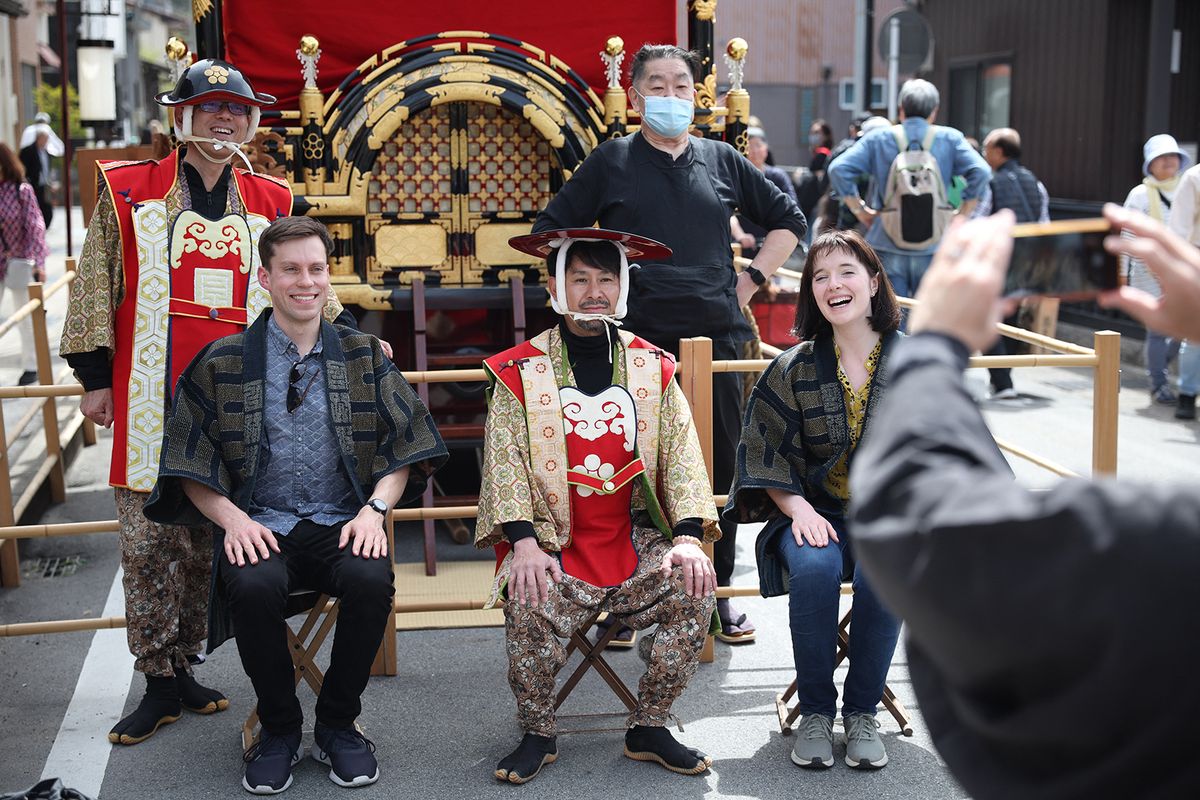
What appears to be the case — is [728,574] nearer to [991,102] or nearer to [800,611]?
[800,611]

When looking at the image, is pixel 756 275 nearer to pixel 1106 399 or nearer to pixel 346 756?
pixel 1106 399

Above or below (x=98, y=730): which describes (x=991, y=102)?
above

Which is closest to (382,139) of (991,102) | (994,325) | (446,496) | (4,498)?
(446,496)

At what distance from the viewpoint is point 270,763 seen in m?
4.00

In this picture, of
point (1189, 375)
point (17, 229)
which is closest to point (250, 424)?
point (1189, 375)

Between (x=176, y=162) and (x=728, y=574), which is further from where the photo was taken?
(x=728, y=574)

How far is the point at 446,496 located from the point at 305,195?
152 centimetres

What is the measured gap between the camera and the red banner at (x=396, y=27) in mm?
6750

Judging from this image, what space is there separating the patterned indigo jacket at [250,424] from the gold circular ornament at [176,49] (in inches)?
89.6

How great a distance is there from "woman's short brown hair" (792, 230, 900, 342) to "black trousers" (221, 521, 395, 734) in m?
1.50

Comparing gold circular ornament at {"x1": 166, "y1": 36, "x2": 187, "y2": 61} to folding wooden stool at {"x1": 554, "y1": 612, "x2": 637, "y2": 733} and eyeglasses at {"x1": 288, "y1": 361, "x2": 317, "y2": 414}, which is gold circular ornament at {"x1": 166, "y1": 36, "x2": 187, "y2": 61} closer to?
eyeglasses at {"x1": 288, "y1": 361, "x2": 317, "y2": 414}

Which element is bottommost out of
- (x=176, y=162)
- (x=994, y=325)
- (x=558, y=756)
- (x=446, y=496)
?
(x=558, y=756)

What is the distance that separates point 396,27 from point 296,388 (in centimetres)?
321

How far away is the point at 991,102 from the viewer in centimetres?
1720
